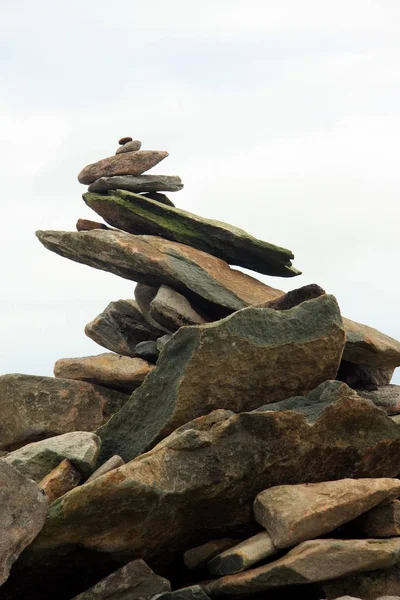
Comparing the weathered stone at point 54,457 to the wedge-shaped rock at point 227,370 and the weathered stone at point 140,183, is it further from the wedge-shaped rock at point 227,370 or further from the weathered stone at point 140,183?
the weathered stone at point 140,183

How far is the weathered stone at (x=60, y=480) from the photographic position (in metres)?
19.7

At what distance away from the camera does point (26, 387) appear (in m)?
28.9

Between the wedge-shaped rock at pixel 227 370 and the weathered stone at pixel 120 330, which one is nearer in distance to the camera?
the wedge-shaped rock at pixel 227 370

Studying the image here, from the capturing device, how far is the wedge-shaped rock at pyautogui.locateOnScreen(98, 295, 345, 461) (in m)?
22.5

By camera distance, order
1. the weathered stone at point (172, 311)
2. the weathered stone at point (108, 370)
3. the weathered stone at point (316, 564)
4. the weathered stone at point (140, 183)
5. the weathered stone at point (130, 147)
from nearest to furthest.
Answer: the weathered stone at point (316, 564)
the weathered stone at point (172, 311)
the weathered stone at point (108, 370)
the weathered stone at point (140, 183)
the weathered stone at point (130, 147)

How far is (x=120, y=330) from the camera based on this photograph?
31.7 meters

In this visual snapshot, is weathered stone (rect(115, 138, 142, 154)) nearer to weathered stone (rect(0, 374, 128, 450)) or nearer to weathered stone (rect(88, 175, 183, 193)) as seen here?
weathered stone (rect(88, 175, 183, 193))

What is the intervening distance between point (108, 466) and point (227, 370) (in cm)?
457

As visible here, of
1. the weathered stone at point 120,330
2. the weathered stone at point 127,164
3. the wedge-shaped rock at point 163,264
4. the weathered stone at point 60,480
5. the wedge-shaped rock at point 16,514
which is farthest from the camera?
the weathered stone at point 127,164

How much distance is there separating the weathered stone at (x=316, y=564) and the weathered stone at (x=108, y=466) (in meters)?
4.00

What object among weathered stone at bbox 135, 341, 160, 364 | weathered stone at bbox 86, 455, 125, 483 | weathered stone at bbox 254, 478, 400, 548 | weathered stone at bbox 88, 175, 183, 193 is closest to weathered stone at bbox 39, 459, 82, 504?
weathered stone at bbox 86, 455, 125, 483

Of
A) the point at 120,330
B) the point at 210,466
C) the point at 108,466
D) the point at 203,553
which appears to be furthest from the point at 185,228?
the point at 203,553

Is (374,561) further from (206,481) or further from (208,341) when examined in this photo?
(208,341)

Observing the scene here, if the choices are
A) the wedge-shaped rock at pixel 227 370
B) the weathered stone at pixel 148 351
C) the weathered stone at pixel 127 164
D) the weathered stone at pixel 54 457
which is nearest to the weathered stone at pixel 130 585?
the weathered stone at pixel 54 457
